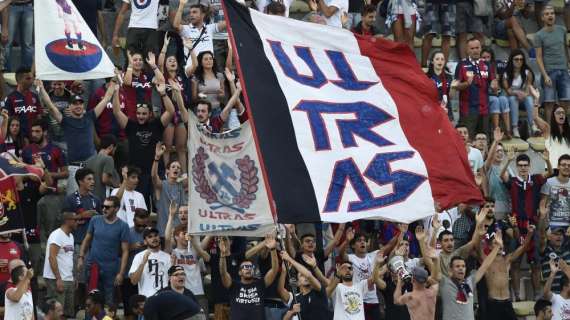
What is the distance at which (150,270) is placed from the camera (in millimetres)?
19484

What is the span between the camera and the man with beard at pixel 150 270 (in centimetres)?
1941

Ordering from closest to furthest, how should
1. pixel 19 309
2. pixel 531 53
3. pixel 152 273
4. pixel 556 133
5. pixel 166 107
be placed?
pixel 19 309, pixel 152 273, pixel 166 107, pixel 556 133, pixel 531 53

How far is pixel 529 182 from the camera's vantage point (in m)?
22.7

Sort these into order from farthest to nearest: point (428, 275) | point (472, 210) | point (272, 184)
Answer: point (472, 210) → point (428, 275) → point (272, 184)

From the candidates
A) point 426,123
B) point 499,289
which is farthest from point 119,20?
point 426,123

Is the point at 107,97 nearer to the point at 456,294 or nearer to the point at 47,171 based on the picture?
the point at 47,171

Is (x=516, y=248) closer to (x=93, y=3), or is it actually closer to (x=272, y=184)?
(x=93, y=3)

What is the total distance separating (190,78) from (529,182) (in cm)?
474

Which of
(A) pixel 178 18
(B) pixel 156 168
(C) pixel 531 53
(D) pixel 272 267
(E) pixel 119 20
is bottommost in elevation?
(D) pixel 272 267

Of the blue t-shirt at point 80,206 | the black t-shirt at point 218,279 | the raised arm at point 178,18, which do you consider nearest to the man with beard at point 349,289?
the black t-shirt at point 218,279

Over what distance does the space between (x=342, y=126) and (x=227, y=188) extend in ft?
17.8

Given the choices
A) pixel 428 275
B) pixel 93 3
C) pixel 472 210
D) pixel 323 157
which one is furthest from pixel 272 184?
pixel 93 3

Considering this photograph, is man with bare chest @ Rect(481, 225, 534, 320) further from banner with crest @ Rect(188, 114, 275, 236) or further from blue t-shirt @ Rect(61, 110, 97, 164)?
blue t-shirt @ Rect(61, 110, 97, 164)

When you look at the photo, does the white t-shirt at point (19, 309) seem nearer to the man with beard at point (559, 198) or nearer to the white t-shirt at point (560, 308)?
the white t-shirt at point (560, 308)
